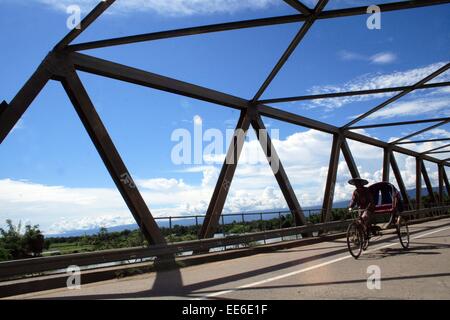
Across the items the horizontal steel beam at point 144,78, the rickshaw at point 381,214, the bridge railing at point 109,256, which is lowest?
the bridge railing at point 109,256

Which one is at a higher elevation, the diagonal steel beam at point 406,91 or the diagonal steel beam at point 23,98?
the diagonal steel beam at point 406,91

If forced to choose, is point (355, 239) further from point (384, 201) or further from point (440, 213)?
point (440, 213)

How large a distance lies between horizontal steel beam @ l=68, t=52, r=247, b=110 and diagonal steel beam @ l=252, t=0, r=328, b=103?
1.10 m

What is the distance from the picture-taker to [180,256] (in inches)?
494

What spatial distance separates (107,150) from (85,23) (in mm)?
2962

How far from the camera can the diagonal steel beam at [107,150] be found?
11.2 m

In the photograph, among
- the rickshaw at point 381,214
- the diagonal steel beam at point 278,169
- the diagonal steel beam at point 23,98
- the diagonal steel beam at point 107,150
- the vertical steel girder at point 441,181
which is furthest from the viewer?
the vertical steel girder at point 441,181

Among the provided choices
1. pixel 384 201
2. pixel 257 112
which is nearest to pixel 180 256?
pixel 384 201

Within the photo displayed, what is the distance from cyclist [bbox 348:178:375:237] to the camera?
1178 cm

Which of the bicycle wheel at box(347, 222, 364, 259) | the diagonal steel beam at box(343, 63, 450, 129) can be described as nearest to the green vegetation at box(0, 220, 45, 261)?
the bicycle wheel at box(347, 222, 364, 259)

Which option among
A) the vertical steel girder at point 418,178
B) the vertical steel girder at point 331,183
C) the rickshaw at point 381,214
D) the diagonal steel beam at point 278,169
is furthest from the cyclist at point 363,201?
the vertical steel girder at point 418,178

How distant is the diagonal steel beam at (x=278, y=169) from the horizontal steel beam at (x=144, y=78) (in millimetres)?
1678

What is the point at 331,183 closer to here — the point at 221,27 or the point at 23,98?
the point at 221,27

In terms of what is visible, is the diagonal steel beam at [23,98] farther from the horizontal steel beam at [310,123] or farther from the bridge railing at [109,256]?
the horizontal steel beam at [310,123]
